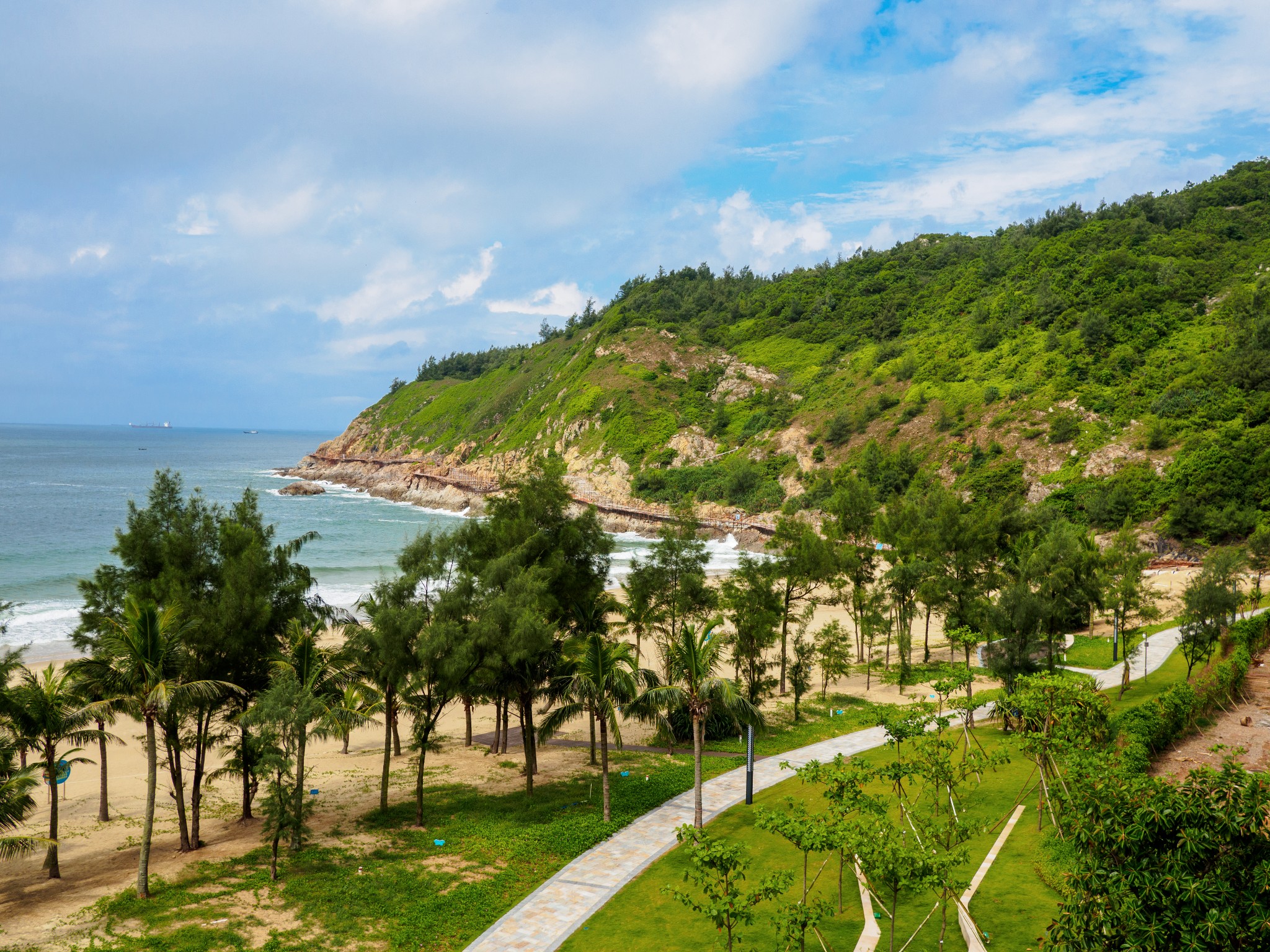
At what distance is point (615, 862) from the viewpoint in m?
16.7

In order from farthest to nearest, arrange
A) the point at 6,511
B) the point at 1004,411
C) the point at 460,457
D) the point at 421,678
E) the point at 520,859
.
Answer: the point at 460,457 < the point at 6,511 < the point at 1004,411 < the point at 421,678 < the point at 520,859

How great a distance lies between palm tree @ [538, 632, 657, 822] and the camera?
61.7ft

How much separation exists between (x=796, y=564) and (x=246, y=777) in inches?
784

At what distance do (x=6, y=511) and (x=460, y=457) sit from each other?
61284 mm

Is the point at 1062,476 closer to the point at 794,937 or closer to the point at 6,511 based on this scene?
→ the point at 794,937

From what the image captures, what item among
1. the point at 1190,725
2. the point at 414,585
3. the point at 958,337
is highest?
the point at 958,337

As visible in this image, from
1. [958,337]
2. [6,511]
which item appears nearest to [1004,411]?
[958,337]

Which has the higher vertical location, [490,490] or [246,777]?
[490,490]

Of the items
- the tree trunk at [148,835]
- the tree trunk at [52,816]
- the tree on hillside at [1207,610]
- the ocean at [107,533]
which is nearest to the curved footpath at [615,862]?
the tree trunk at [148,835]

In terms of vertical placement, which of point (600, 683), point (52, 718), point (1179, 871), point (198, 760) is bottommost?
point (198, 760)

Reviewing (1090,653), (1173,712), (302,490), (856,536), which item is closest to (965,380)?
(856,536)

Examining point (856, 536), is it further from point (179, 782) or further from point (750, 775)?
point (179, 782)

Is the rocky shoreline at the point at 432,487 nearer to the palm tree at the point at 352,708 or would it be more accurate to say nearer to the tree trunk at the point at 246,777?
the palm tree at the point at 352,708

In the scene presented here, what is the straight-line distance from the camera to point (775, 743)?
25.0 meters
